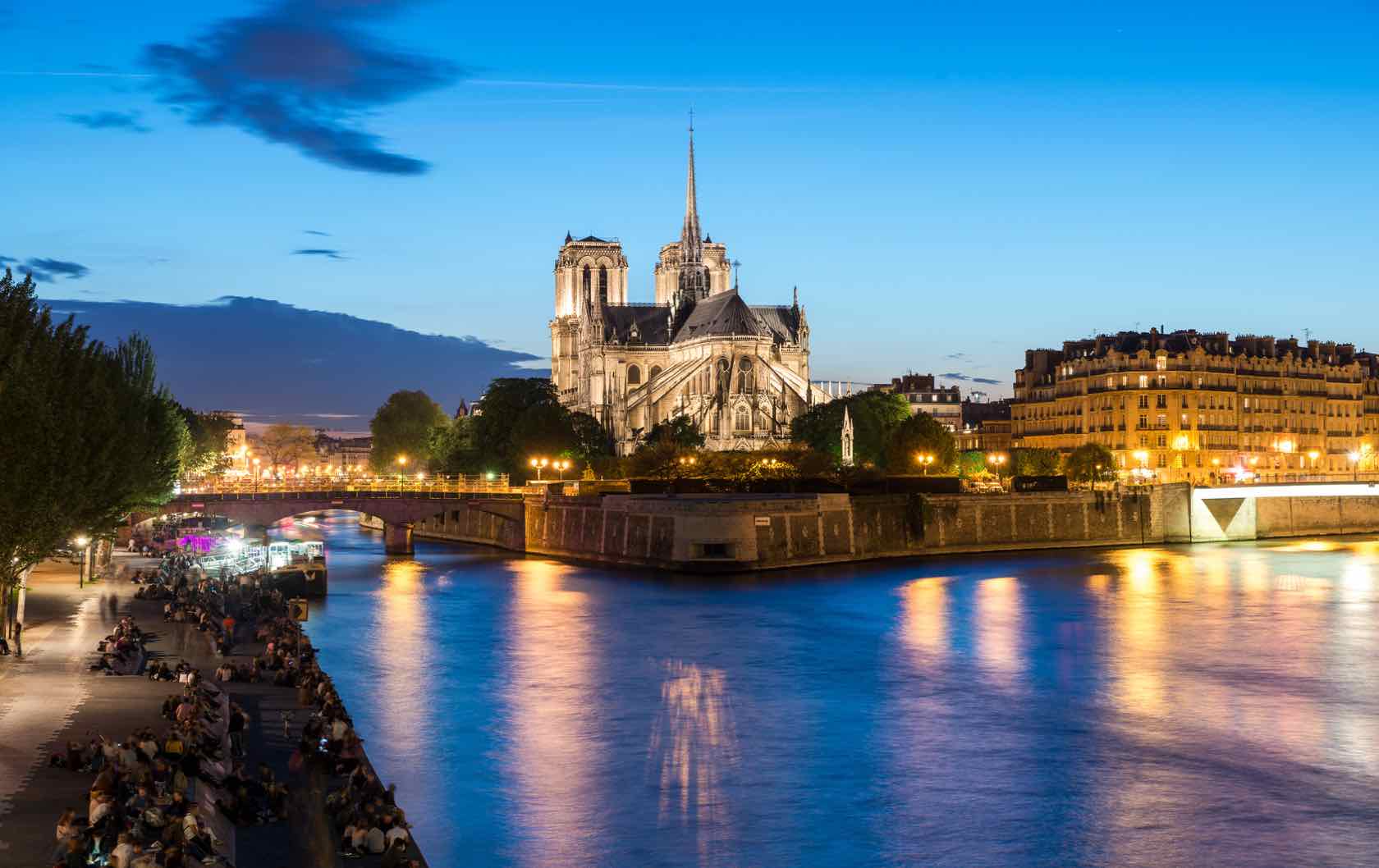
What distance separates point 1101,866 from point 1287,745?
29.6 ft

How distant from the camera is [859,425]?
316 feet

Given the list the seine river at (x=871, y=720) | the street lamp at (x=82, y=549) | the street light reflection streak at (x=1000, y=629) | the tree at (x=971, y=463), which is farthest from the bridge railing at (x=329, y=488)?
the tree at (x=971, y=463)

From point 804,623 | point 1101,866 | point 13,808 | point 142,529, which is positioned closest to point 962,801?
point 1101,866

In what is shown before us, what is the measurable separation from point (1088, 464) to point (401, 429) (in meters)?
62.0

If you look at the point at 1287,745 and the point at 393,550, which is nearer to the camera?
the point at 1287,745

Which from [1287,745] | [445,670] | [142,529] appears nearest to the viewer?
[1287,745]

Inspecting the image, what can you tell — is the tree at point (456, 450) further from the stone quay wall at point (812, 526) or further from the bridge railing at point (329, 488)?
the stone quay wall at point (812, 526)

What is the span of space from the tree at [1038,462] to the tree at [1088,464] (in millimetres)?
829

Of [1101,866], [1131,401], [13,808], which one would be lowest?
[1101,866]

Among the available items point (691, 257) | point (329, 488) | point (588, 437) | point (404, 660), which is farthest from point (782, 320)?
point (404, 660)

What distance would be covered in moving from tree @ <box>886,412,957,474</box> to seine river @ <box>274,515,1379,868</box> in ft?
120

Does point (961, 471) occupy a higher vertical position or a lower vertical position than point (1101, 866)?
higher

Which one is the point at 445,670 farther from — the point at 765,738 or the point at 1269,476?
the point at 1269,476

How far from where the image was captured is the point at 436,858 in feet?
67.3
